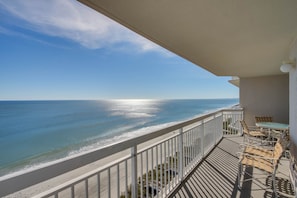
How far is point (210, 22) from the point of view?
191cm

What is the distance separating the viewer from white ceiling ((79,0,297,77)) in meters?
1.54

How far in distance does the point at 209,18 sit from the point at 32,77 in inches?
1150

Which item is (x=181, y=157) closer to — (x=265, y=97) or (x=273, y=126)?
(x=273, y=126)

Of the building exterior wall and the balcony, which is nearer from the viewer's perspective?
the balcony

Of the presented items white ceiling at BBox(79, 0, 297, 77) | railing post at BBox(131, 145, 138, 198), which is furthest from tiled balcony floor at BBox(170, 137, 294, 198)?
white ceiling at BBox(79, 0, 297, 77)

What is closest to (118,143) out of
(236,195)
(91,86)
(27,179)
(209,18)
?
(27,179)

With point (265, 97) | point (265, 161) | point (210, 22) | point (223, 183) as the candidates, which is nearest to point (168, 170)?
point (223, 183)

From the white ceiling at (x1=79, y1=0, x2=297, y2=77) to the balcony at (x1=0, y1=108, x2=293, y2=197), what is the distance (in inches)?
49.7

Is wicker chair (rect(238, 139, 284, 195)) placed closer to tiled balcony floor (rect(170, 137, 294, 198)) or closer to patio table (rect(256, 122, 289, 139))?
tiled balcony floor (rect(170, 137, 294, 198))

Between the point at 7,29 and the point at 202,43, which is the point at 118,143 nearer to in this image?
the point at 202,43

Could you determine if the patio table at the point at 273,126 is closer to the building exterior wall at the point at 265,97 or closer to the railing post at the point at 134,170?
the building exterior wall at the point at 265,97

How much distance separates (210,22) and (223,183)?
235cm

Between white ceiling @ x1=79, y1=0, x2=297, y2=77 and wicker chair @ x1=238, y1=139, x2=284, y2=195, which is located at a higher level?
white ceiling @ x1=79, y1=0, x2=297, y2=77

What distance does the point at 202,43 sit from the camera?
2.64 m
